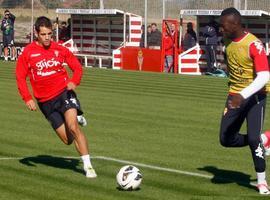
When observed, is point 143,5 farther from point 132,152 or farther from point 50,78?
point 50,78

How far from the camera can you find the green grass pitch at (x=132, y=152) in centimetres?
1064

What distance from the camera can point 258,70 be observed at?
10.0 metres

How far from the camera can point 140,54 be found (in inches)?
1454

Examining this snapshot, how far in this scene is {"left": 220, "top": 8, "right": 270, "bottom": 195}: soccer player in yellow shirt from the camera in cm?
1024

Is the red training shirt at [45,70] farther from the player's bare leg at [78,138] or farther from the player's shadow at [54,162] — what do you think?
the player's shadow at [54,162]

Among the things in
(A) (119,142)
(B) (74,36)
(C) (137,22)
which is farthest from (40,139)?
(B) (74,36)

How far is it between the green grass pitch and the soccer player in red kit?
2.59 ft

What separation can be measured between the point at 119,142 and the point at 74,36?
30.3 m

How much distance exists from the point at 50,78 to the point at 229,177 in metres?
2.66

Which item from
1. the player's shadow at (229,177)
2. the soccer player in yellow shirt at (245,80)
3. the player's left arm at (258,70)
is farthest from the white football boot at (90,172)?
the player's left arm at (258,70)

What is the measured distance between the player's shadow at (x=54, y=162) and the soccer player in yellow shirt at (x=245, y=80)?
265 cm

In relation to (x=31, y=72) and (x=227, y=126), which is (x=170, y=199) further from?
(x=31, y=72)

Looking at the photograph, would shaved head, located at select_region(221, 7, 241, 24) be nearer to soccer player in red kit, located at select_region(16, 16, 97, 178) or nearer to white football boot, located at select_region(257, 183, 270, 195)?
white football boot, located at select_region(257, 183, 270, 195)

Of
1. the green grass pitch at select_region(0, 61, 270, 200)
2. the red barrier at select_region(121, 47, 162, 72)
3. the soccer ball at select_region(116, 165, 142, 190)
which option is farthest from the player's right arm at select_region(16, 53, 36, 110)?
the red barrier at select_region(121, 47, 162, 72)
